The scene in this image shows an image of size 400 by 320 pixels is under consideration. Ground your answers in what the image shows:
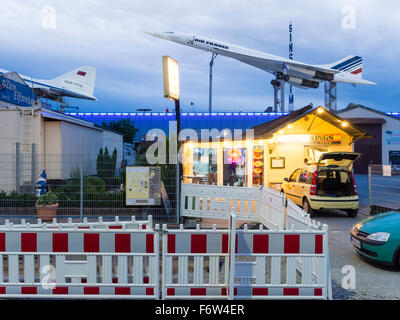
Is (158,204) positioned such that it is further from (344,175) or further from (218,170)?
(218,170)

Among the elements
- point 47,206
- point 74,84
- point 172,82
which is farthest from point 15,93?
point 74,84

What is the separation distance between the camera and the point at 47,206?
36.0ft

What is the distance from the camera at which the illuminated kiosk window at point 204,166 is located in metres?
18.9

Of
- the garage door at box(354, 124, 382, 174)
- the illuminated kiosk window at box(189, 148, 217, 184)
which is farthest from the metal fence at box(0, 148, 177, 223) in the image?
the garage door at box(354, 124, 382, 174)

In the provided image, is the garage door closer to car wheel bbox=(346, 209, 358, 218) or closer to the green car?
car wheel bbox=(346, 209, 358, 218)

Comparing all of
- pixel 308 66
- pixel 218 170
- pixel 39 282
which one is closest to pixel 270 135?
pixel 218 170

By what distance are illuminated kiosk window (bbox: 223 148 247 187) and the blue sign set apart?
30.2ft

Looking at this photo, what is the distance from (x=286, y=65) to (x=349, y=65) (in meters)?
14.8

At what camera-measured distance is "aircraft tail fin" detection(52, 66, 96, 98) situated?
6131cm

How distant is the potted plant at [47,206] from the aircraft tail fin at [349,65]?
67.1m

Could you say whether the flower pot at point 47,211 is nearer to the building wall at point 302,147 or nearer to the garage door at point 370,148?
the building wall at point 302,147

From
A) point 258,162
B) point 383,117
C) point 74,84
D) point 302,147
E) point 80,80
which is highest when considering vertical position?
point 80,80

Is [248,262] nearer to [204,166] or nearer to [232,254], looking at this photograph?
[232,254]

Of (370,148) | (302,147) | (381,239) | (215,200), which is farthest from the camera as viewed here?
(370,148)
